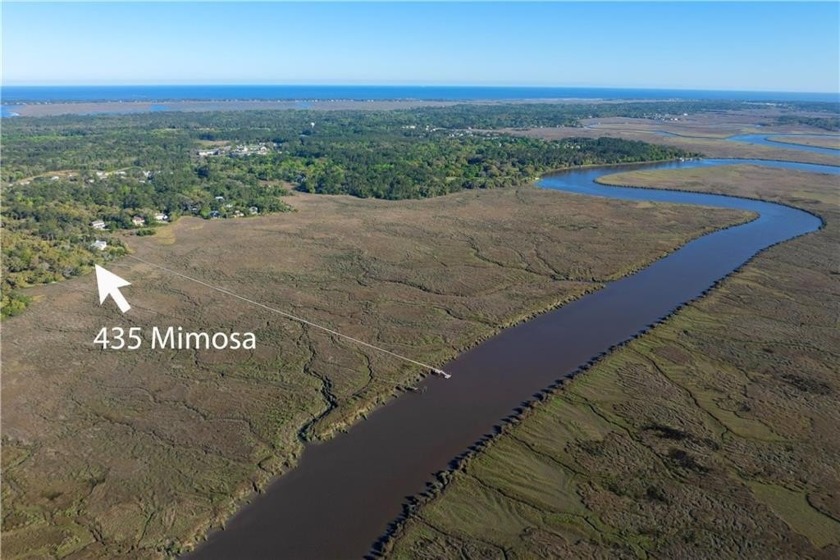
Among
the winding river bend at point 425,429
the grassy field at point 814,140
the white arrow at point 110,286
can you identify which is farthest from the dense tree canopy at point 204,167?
the grassy field at point 814,140

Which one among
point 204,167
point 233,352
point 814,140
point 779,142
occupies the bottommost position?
point 233,352

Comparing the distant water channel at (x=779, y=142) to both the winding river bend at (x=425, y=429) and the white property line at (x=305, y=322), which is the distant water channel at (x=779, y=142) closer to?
the winding river bend at (x=425, y=429)

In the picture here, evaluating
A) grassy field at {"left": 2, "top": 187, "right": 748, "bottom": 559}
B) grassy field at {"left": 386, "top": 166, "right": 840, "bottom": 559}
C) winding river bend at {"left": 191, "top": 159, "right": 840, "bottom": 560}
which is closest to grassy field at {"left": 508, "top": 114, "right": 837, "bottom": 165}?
grassy field at {"left": 2, "top": 187, "right": 748, "bottom": 559}

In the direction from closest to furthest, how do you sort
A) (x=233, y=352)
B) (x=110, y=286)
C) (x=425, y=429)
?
(x=425, y=429), (x=233, y=352), (x=110, y=286)

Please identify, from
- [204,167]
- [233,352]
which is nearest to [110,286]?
[233,352]

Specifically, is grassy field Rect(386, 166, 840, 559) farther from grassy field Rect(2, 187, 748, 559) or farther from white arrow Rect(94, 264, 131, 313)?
white arrow Rect(94, 264, 131, 313)

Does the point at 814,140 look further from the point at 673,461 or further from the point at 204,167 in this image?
the point at 673,461

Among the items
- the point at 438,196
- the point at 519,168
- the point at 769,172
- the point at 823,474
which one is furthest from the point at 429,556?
the point at 769,172
